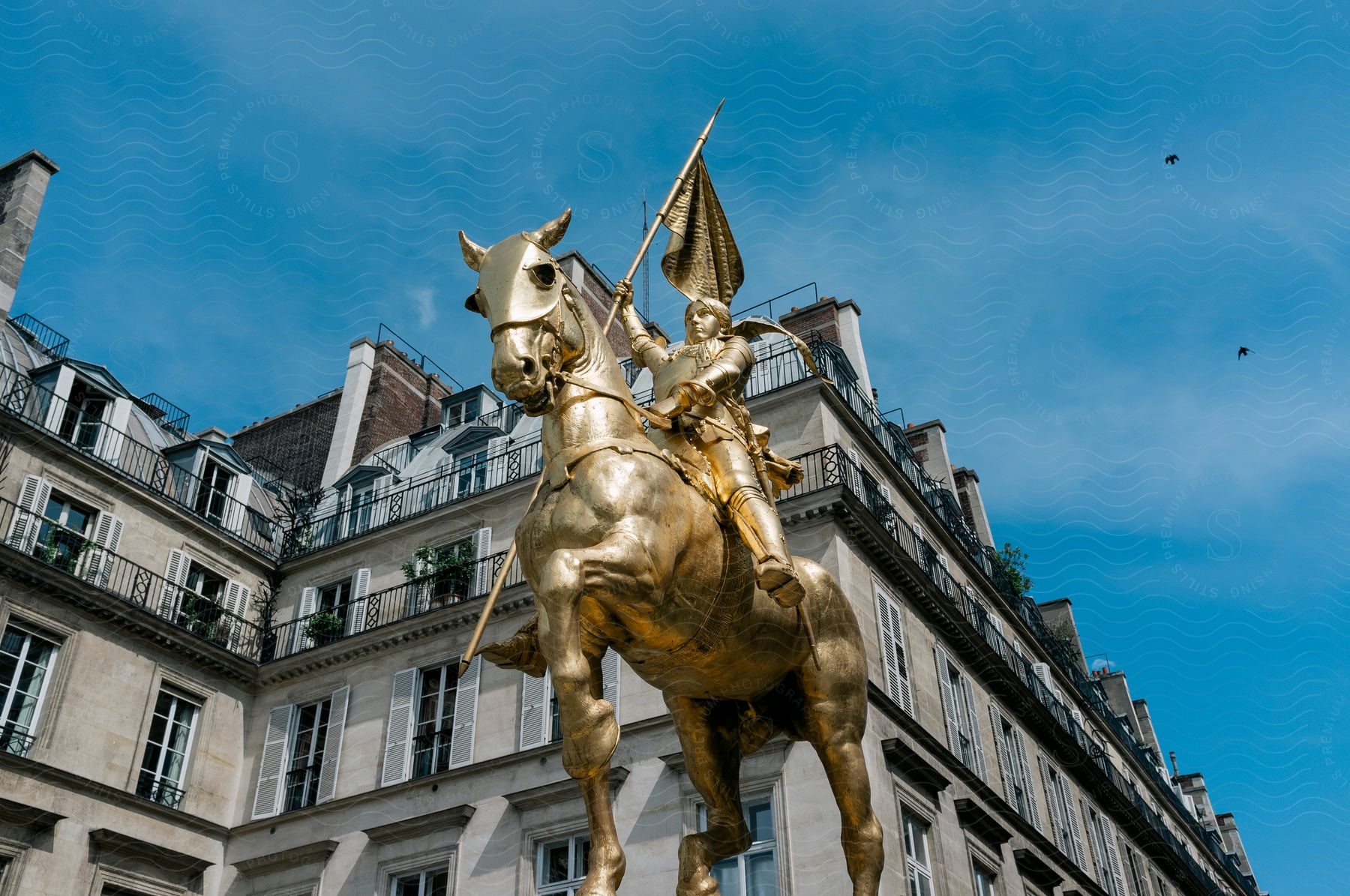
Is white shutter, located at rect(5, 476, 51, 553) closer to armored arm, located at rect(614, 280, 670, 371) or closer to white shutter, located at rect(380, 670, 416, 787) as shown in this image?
white shutter, located at rect(380, 670, 416, 787)

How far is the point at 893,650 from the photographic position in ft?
70.1

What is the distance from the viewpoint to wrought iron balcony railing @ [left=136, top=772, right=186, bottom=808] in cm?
2339

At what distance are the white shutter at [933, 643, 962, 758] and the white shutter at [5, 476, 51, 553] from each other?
56.4ft

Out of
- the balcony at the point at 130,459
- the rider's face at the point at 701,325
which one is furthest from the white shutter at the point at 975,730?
the rider's face at the point at 701,325

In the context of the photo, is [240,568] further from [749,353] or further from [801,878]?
[749,353]

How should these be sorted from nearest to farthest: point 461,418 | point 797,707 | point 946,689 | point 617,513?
point 617,513, point 797,707, point 946,689, point 461,418

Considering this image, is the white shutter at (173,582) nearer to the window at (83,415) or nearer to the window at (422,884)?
the window at (83,415)

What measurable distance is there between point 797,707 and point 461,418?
2670 cm

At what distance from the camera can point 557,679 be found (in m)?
4.77

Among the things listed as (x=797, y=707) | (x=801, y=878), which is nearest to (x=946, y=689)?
(x=801, y=878)

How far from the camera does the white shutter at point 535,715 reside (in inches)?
857

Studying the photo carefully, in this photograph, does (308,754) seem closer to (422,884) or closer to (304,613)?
(304,613)

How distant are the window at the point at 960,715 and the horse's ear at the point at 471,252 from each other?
18.5 m

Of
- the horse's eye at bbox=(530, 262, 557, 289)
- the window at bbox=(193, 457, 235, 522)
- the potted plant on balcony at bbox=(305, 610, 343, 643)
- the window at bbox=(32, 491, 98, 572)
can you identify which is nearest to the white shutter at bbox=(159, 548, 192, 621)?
the window at bbox=(193, 457, 235, 522)
